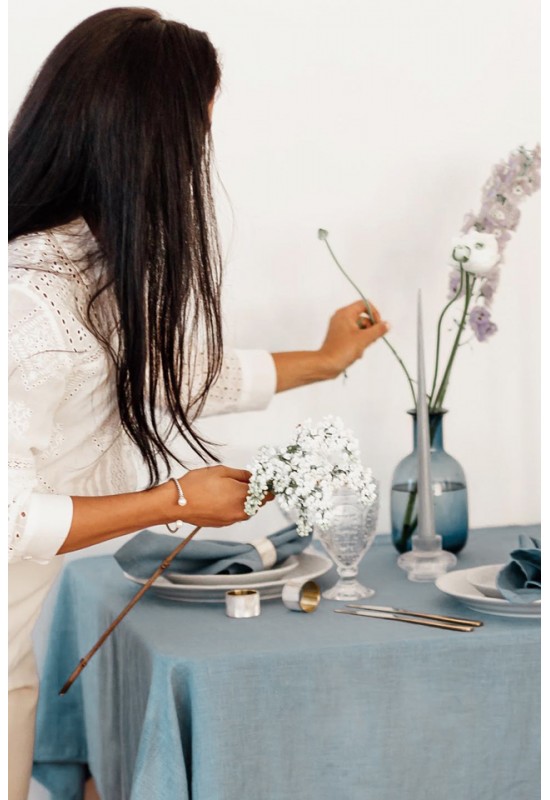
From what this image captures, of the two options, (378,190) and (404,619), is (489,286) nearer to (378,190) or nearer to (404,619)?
(378,190)

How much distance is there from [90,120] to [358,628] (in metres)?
0.71

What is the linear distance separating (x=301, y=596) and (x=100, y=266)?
20.5 inches

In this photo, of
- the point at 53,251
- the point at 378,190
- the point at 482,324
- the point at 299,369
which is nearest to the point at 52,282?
the point at 53,251

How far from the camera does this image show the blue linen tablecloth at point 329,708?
4.00ft

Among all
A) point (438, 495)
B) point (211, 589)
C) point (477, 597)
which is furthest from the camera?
point (438, 495)

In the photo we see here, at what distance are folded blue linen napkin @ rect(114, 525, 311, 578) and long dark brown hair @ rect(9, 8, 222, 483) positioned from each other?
225 millimetres

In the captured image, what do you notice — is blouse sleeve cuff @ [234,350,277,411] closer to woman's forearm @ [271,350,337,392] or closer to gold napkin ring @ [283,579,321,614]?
woman's forearm @ [271,350,337,392]

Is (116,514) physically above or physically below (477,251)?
below

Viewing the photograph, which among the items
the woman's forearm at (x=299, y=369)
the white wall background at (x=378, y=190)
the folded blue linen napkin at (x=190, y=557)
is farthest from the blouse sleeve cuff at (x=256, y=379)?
the folded blue linen napkin at (x=190, y=557)

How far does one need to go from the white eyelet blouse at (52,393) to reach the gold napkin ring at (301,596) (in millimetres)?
299

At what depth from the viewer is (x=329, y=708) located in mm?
1259

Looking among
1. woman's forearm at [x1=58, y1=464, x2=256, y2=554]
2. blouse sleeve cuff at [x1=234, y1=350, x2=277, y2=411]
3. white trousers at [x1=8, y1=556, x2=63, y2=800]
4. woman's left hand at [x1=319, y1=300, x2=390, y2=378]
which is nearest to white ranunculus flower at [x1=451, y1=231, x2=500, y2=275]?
woman's left hand at [x1=319, y1=300, x2=390, y2=378]

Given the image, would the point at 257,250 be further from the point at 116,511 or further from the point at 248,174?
the point at 116,511
